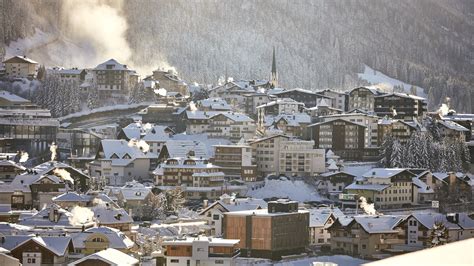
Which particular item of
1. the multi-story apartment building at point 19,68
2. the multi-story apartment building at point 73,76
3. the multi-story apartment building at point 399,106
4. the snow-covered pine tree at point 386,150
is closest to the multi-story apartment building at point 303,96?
the multi-story apartment building at point 399,106

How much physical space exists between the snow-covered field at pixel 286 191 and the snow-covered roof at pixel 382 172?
1027 mm

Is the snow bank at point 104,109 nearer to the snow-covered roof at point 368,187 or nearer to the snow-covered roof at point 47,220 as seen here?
the snow-covered roof at point 368,187

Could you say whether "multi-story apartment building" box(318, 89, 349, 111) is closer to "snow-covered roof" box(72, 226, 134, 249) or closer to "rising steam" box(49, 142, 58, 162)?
"rising steam" box(49, 142, 58, 162)

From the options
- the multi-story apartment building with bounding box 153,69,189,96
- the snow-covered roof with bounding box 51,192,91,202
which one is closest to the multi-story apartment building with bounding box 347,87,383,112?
the multi-story apartment building with bounding box 153,69,189,96

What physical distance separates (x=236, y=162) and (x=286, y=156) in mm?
1120

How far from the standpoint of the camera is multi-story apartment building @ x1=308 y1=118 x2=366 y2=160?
864 inches

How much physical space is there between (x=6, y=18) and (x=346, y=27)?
2074cm

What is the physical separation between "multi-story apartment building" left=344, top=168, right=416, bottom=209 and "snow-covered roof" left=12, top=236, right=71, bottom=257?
25.8ft

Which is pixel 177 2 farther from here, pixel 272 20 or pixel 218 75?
pixel 218 75

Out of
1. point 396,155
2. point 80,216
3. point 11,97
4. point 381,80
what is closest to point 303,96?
point 396,155

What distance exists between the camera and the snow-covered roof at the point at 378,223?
1485 centimetres

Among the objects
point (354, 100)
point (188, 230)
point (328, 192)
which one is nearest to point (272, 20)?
point (354, 100)

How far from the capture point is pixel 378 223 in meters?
15.1

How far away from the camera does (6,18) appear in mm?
38969
